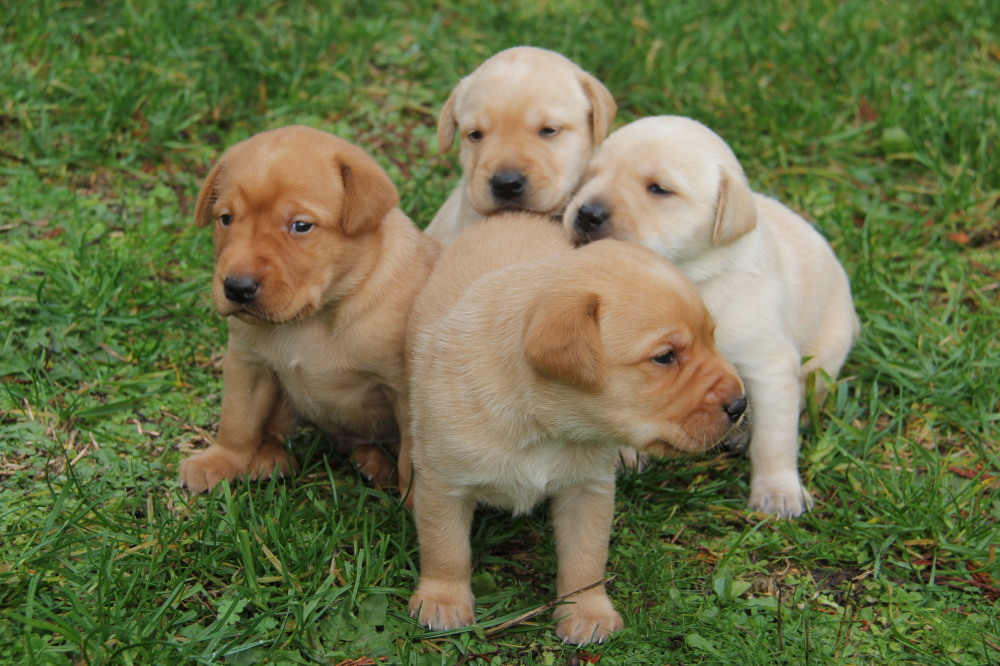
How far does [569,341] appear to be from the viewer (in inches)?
143

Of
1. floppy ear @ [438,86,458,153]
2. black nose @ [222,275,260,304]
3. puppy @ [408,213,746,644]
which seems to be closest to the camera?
puppy @ [408,213,746,644]

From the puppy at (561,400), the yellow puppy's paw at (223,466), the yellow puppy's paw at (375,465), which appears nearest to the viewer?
the puppy at (561,400)

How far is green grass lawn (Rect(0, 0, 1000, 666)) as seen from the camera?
4.27 meters

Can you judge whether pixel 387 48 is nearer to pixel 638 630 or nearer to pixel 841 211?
pixel 841 211

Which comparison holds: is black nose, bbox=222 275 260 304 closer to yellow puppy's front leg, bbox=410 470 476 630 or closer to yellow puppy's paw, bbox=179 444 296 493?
yellow puppy's paw, bbox=179 444 296 493

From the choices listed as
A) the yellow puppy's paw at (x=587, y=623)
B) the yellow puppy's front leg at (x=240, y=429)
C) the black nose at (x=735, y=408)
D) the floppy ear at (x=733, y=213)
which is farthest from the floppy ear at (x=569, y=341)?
the yellow puppy's front leg at (x=240, y=429)

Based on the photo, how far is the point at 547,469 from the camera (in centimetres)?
411

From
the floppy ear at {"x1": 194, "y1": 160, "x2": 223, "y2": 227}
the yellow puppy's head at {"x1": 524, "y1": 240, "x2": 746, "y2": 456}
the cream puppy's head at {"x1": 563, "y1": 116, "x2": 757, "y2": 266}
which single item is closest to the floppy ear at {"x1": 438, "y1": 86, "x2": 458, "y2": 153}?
the cream puppy's head at {"x1": 563, "y1": 116, "x2": 757, "y2": 266}

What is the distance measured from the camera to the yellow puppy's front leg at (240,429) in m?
5.02

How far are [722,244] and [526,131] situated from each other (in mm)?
1197

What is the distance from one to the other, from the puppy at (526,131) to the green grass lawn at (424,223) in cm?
135

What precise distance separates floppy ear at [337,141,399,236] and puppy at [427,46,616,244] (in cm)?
81

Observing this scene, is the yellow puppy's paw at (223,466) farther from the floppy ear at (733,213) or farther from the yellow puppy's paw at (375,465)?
the floppy ear at (733,213)

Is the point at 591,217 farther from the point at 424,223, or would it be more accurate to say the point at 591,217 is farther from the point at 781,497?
the point at 424,223
